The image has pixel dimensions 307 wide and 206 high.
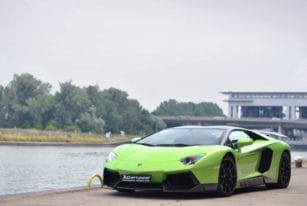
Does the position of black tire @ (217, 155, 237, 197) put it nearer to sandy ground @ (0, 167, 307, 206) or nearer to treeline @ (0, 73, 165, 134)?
sandy ground @ (0, 167, 307, 206)

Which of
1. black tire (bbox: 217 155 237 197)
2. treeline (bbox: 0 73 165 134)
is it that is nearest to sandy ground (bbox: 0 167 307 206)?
black tire (bbox: 217 155 237 197)

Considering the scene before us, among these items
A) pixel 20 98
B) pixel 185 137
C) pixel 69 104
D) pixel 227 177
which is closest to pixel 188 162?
pixel 227 177

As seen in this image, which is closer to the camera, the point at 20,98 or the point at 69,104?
the point at 69,104

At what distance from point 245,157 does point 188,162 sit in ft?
5.60

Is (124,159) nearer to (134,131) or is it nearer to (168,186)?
(168,186)

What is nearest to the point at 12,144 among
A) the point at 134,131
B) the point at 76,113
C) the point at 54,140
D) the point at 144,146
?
the point at 54,140

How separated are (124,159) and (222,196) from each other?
1.53 m

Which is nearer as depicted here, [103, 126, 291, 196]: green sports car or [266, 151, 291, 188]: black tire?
[103, 126, 291, 196]: green sports car

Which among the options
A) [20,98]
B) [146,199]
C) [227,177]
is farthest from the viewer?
[20,98]

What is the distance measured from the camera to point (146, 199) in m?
10.6

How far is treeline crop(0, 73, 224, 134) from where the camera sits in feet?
460

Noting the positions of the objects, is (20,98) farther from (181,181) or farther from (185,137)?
(181,181)

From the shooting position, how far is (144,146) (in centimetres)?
1170

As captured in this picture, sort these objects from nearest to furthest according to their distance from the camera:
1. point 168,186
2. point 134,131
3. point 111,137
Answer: point 168,186 → point 111,137 → point 134,131
